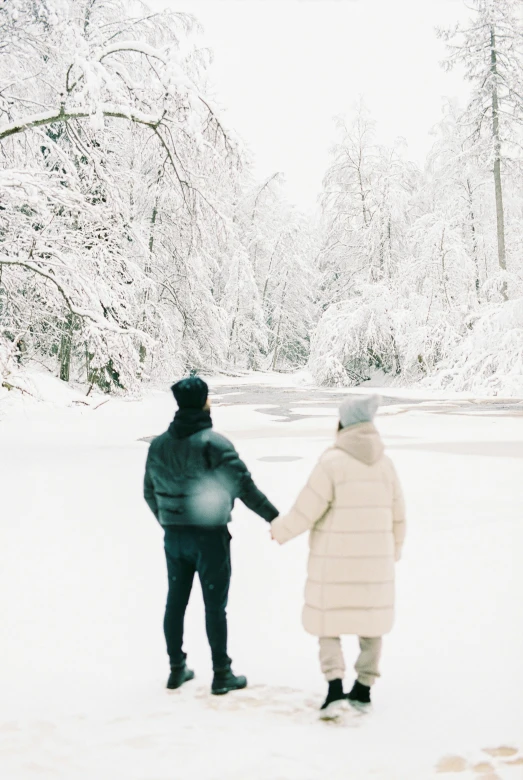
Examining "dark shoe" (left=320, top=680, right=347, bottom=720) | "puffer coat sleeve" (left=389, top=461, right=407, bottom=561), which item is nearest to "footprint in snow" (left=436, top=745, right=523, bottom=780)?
"dark shoe" (left=320, top=680, right=347, bottom=720)

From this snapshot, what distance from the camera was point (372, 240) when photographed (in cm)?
3431

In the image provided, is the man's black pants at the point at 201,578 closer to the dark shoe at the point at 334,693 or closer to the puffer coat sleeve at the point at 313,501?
the puffer coat sleeve at the point at 313,501

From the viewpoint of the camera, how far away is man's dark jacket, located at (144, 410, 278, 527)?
3.23 meters

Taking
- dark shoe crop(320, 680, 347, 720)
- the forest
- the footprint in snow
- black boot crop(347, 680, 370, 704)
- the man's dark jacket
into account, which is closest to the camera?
the footprint in snow

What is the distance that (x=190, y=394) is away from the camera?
3.34 meters

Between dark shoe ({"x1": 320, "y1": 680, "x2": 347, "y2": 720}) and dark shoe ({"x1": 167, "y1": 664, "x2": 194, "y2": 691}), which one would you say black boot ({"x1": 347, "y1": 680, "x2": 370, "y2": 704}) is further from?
dark shoe ({"x1": 167, "y1": 664, "x2": 194, "y2": 691})

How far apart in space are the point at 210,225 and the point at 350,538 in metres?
9.81

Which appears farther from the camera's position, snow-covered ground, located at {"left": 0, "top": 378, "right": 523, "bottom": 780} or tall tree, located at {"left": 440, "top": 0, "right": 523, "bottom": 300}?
tall tree, located at {"left": 440, "top": 0, "right": 523, "bottom": 300}

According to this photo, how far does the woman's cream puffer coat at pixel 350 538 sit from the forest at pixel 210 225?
847 cm

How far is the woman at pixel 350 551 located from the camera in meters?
3.04

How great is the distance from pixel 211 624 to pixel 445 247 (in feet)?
88.2

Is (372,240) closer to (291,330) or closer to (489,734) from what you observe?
(291,330)

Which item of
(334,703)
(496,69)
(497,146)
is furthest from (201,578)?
(496,69)

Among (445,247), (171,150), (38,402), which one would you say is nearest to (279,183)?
(445,247)
